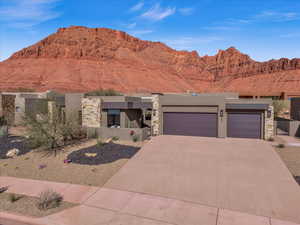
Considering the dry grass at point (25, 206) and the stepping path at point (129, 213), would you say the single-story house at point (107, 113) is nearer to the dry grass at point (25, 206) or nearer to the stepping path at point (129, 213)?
the stepping path at point (129, 213)

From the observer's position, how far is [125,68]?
77812mm

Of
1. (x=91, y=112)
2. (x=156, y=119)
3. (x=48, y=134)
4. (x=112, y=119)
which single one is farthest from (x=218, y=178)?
(x=91, y=112)

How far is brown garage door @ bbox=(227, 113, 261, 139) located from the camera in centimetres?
1541

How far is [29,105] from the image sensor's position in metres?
23.5

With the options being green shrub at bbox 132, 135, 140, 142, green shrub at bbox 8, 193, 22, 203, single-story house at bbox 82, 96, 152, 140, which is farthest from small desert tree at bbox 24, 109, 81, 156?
green shrub at bbox 8, 193, 22, 203

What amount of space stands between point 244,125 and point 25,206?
49.3ft

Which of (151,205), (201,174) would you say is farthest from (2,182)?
(201,174)

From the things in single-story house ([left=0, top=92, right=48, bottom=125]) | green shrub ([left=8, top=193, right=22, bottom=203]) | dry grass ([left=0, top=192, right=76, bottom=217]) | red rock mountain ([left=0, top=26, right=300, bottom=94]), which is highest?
red rock mountain ([left=0, top=26, right=300, bottom=94])

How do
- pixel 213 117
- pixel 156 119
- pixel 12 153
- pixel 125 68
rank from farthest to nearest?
1. pixel 125 68
2. pixel 156 119
3. pixel 213 117
4. pixel 12 153

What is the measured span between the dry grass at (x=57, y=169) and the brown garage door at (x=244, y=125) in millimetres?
9505

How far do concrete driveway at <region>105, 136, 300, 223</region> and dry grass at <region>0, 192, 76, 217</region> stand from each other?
2.19 m

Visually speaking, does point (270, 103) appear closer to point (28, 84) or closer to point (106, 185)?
point (106, 185)

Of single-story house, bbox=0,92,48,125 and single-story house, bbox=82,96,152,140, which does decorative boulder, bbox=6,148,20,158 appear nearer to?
single-story house, bbox=82,96,152,140

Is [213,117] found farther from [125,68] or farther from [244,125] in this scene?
[125,68]
